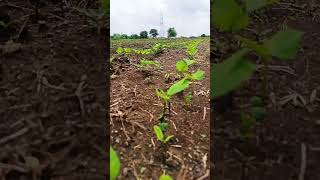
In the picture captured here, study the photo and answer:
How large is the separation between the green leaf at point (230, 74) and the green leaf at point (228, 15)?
92 millimetres

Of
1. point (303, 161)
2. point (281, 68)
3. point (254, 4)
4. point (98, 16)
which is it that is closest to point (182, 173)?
point (303, 161)

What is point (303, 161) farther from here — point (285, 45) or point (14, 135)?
point (14, 135)

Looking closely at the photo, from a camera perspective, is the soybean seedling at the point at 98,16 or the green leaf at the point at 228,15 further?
the soybean seedling at the point at 98,16

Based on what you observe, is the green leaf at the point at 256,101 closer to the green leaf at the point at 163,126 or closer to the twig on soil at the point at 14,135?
the green leaf at the point at 163,126

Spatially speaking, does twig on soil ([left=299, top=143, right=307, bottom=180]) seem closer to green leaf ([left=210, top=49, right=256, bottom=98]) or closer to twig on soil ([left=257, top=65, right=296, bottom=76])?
green leaf ([left=210, top=49, right=256, bottom=98])

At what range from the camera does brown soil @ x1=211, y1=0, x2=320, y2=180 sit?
60cm

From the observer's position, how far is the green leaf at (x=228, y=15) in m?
0.64

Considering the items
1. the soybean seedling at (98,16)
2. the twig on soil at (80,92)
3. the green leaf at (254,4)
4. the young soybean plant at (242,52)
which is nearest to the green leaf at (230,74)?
the young soybean plant at (242,52)

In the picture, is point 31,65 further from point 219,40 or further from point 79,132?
point 219,40

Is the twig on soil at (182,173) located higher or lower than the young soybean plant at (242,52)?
lower

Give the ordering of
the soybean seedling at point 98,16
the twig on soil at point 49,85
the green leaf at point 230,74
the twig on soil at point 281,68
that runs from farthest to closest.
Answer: the soybean seedling at point 98,16 → the twig on soil at point 281,68 → the twig on soil at point 49,85 → the green leaf at point 230,74

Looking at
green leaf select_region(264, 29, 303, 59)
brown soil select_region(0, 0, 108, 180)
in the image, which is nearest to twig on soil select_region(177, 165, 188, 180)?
brown soil select_region(0, 0, 108, 180)

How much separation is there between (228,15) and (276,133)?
0.68 feet

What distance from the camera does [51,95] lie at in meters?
0.76
